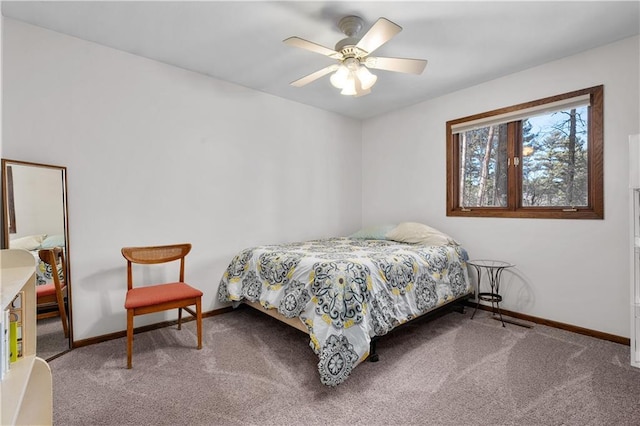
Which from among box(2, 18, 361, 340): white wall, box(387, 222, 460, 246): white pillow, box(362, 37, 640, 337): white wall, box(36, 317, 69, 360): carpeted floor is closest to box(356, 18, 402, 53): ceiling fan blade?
box(362, 37, 640, 337): white wall

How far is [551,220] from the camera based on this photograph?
287 centimetres

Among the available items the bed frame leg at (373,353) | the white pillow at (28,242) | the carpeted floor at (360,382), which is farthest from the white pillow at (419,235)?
Answer: the white pillow at (28,242)

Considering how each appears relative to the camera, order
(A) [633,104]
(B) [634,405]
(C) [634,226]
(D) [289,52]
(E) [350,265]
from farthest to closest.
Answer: (D) [289,52] → (A) [633,104] → (E) [350,265] → (C) [634,226] → (B) [634,405]

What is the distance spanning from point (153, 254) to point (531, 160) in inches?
146

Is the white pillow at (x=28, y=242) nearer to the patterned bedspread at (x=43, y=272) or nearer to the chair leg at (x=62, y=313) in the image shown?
the patterned bedspread at (x=43, y=272)

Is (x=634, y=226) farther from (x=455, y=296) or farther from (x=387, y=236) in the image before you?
(x=387, y=236)

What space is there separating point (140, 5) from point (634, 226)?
366cm

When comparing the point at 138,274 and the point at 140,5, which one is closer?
the point at 140,5

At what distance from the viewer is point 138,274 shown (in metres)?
2.77

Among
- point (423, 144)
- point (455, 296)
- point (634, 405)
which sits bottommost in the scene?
point (634, 405)

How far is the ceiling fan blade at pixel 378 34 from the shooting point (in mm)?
1794

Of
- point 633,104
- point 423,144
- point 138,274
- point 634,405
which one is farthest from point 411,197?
point 138,274

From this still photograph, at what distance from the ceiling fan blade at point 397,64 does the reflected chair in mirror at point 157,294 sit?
2.17m

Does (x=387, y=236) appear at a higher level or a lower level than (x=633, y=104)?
lower
